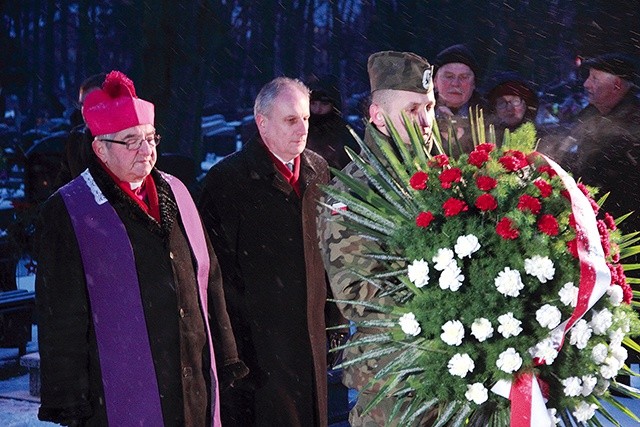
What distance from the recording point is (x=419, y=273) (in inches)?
121

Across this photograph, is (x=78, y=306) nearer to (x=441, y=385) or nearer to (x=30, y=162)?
(x=441, y=385)

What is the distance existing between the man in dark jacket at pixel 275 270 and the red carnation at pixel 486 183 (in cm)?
183

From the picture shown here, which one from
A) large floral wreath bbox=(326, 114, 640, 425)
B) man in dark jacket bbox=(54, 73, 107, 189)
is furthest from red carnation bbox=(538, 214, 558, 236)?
man in dark jacket bbox=(54, 73, 107, 189)

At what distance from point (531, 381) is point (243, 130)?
23.1ft

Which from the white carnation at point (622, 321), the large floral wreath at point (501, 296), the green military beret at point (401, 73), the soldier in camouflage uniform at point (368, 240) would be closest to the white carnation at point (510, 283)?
the large floral wreath at point (501, 296)

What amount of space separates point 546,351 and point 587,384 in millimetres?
200

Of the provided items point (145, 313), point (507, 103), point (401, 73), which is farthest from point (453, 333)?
point (507, 103)

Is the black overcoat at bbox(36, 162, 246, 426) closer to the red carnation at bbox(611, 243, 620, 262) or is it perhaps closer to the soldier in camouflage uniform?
the soldier in camouflage uniform

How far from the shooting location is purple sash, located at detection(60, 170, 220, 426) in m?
3.88

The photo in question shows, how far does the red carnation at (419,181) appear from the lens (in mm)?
3172

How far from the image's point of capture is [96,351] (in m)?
3.89

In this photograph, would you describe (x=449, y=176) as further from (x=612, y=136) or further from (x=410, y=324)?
(x=612, y=136)

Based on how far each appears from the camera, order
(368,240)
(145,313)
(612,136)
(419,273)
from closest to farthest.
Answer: (419,273) → (368,240) → (145,313) → (612,136)

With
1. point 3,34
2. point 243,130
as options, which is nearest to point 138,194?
point 243,130
